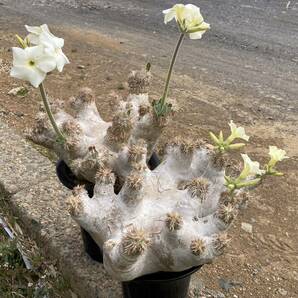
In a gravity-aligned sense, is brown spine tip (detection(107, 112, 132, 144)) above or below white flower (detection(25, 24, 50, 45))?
below

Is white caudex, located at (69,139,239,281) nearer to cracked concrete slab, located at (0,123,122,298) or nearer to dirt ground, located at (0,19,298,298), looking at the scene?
dirt ground, located at (0,19,298,298)

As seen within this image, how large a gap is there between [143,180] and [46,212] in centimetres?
95

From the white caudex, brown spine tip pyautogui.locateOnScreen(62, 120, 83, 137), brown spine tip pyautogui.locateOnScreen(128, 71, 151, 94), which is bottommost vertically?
the white caudex

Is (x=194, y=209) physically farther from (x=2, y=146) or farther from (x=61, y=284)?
(x=2, y=146)

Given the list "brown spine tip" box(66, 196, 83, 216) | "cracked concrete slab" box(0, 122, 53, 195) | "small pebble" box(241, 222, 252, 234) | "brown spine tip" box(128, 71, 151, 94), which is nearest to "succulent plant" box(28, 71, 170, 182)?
"brown spine tip" box(128, 71, 151, 94)

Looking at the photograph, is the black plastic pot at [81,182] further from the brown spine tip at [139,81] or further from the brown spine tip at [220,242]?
the brown spine tip at [220,242]

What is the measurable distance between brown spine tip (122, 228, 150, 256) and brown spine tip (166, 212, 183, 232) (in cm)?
9

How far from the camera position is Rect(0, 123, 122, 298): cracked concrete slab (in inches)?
81.3

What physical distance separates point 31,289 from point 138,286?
0.61m

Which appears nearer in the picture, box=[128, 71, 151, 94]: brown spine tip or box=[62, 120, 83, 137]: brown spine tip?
box=[62, 120, 83, 137]: brown spine tip

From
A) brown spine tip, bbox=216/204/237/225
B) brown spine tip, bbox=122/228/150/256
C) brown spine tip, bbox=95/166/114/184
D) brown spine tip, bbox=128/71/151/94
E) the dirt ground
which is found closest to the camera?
brown spine tip, bbox=122/228/150/256

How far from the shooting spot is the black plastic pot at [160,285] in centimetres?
169

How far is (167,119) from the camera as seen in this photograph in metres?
1.83

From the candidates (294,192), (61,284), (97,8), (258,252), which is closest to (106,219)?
(61,284)
